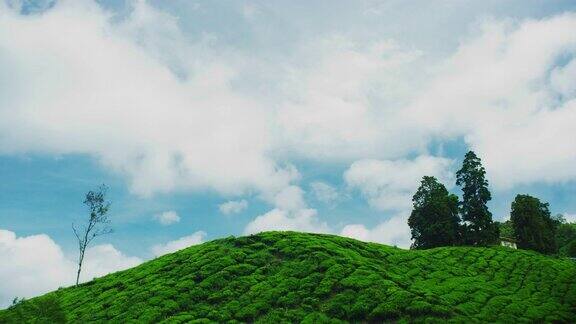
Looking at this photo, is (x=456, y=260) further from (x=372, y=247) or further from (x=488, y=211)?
(x=488, y=211)

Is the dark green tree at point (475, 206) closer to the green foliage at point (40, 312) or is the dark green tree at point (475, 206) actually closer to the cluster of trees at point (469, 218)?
the cluster of trees at point (469, 218)

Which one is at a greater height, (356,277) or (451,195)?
(451,195)

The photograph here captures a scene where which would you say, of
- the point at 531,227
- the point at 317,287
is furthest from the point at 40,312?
the point at 531,227

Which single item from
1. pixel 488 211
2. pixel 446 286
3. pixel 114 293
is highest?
pixel 488 211

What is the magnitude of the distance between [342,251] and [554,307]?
22.8 meters

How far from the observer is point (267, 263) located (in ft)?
182

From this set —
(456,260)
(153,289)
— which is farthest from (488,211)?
(153,289)

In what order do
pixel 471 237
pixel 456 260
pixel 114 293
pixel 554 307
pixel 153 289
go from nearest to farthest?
pixel 554 307 < pixel 153 289 < pixel 114 293 < pixel 456 260 < pixel 471 237

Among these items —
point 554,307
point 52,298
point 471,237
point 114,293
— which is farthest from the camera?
point 471,237

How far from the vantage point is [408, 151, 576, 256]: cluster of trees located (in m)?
80.2

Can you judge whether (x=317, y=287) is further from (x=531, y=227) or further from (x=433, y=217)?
(x=531, y=227)

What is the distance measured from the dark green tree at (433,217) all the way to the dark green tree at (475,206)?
1.77 meters

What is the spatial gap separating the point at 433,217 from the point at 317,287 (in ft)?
134

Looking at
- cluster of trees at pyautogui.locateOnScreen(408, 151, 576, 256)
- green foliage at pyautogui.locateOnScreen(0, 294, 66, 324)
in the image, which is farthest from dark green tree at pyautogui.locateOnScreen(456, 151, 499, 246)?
green foliage at pyautogui.locateOnScreen(0, 294, 66, 324)
